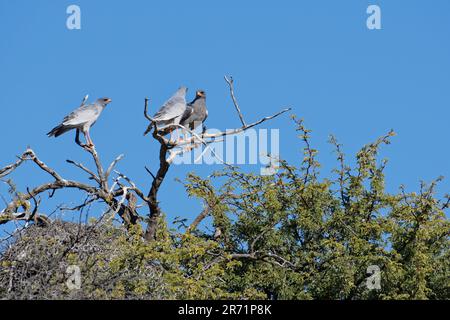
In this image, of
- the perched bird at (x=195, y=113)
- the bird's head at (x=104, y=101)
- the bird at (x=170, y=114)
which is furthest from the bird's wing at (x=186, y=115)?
the bird's head at (x=104, y=101)

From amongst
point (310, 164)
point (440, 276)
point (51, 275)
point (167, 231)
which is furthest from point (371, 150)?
point (51, 275)

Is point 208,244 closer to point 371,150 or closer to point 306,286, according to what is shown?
point 306,286

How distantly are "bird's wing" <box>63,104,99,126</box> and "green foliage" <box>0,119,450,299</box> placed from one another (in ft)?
6.41

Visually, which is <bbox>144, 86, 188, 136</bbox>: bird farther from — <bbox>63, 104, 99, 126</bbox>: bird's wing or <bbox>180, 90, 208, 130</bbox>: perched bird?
<bbox>63, 104, 99, 126</bbox>: bird's wing

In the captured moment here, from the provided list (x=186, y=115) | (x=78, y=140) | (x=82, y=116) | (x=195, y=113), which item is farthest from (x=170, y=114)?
(x=78, y=140)

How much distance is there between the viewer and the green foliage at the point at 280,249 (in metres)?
14.0

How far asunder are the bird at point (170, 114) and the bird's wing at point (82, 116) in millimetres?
1077

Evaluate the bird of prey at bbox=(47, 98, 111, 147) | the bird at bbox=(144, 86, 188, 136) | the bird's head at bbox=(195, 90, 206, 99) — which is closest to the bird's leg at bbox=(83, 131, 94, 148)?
the bird of prey at bbox=(47, 98, 111, 147)

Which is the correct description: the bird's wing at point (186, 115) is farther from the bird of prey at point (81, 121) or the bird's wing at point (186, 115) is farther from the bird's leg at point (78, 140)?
the bird's leg at point (78, 140)

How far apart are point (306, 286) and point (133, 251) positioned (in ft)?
9.18

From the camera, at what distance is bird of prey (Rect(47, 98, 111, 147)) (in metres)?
17.4

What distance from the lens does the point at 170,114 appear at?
17.6 metres

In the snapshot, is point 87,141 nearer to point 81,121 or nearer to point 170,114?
point 81,121
